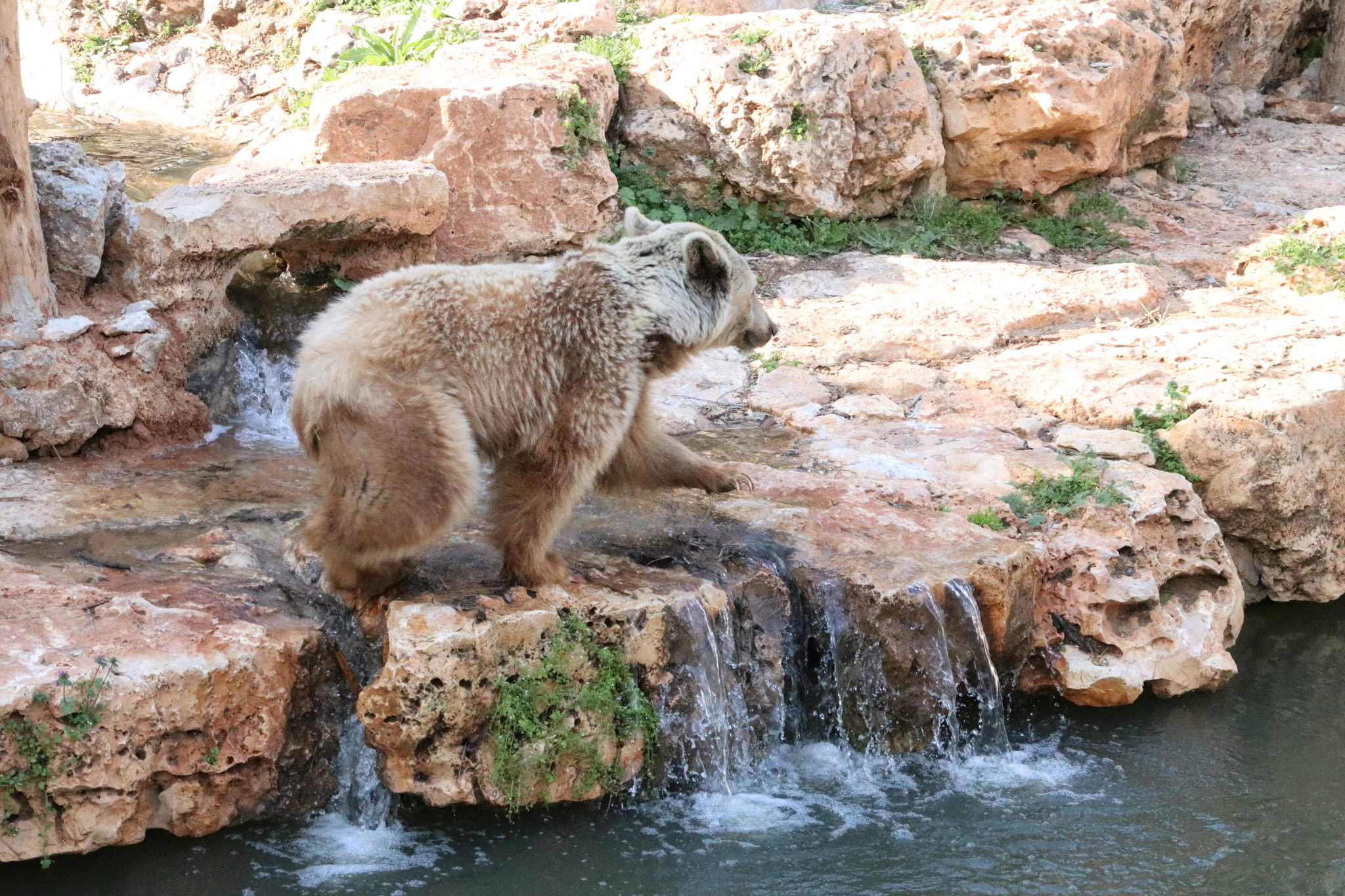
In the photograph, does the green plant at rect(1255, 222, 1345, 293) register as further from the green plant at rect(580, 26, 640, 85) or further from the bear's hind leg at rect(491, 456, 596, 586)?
the bear's hind leg at rect(491, 456, 596, 586)

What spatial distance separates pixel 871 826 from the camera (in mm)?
4605

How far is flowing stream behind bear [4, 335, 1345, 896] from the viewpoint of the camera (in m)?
4.24

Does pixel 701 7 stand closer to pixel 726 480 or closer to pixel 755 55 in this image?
pixel 755 55

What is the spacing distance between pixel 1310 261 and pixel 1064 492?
4.23 m

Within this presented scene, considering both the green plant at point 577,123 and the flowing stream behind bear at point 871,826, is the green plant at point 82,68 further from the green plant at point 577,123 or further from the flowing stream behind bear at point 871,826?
Answer: the flowing stream behind bear at point 871,826

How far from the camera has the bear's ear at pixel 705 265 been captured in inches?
183

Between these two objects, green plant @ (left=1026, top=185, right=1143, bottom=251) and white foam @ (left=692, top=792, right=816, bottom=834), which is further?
green plant @ (left=1026, top=185, right=1143, bottom=251)

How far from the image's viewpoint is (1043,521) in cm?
561

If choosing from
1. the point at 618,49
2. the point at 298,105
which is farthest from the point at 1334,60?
the point at 298,105

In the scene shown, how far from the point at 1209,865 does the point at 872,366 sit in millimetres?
3618

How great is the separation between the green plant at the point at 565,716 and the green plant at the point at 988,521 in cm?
187

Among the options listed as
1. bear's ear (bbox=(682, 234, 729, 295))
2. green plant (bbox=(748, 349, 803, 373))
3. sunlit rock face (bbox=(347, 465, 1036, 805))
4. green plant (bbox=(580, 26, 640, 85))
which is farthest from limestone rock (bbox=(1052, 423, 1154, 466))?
green plant (bbox=(580, 26, 640, 85))

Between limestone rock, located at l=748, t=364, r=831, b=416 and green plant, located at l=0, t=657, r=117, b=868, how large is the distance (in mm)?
3942

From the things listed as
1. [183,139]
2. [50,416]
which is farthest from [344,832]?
[183,139]
